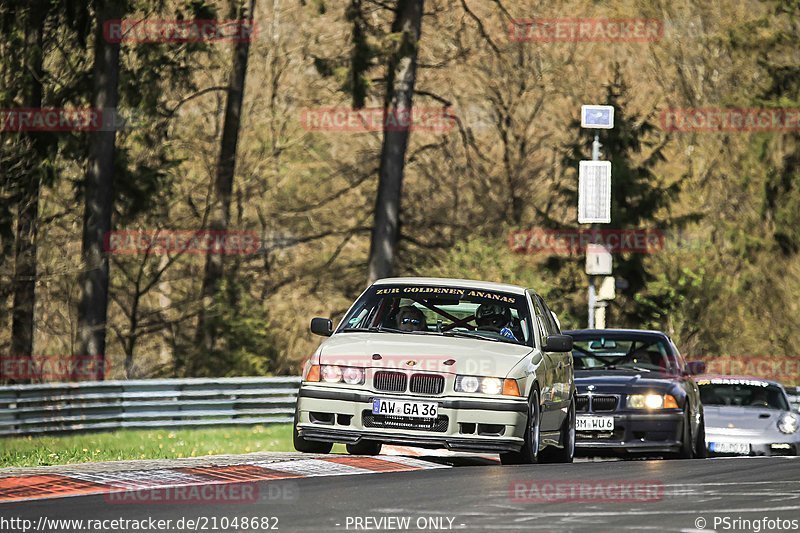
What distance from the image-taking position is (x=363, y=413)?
13289mm

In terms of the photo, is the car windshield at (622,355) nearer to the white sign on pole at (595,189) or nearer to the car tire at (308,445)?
the car tire at (308,445)

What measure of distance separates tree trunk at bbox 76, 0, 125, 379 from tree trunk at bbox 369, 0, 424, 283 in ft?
19.0

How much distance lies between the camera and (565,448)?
49.3 ft

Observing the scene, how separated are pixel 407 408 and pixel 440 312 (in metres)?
1.74

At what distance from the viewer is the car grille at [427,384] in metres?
13.2

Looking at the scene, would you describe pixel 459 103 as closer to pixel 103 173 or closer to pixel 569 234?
pixel 569 234

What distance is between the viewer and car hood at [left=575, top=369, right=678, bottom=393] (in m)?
16.7

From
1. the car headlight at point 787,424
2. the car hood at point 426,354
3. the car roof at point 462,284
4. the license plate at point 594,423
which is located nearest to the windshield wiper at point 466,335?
the car hood at point 426,354

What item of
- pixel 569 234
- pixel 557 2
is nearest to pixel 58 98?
pixel 569 234

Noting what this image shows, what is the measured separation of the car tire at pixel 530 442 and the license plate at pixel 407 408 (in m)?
0.83

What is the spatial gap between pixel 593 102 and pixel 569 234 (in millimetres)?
5675

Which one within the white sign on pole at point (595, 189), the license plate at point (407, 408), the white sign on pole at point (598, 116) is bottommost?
the license plate at point (407, 408)

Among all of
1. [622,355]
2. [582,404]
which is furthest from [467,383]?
[622,355]

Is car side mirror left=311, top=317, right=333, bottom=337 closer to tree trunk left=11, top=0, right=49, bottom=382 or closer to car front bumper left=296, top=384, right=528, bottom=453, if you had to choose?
car front bumper left=296, top=384, right=528, bottom=453
